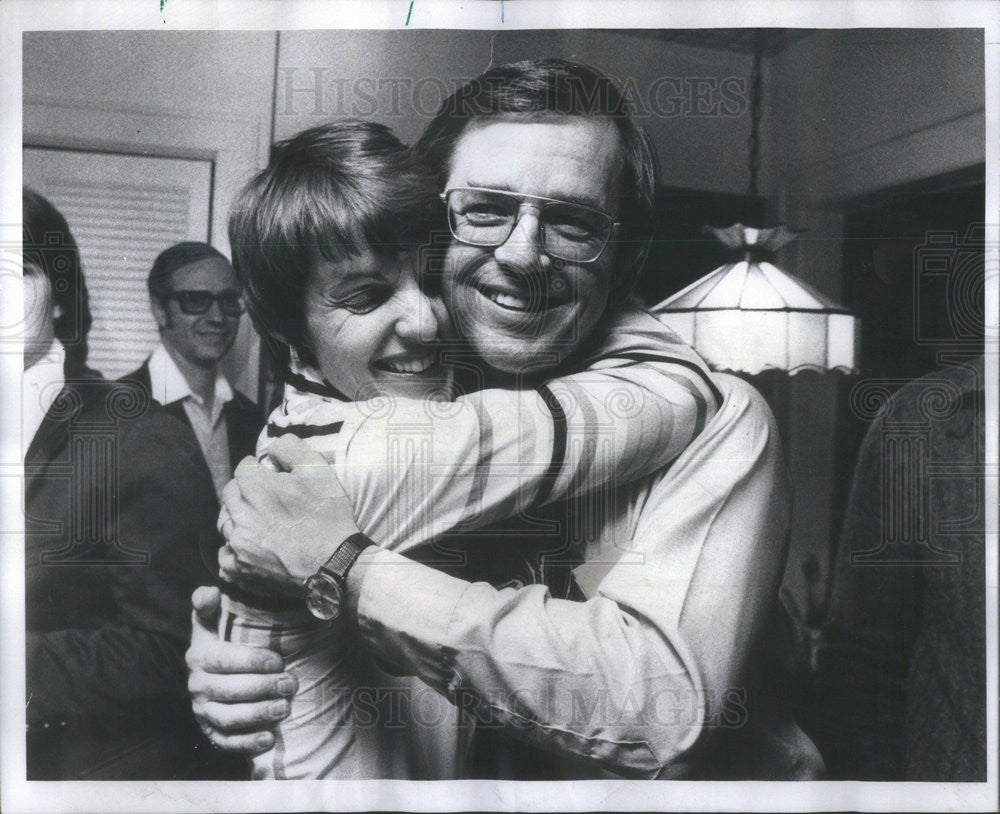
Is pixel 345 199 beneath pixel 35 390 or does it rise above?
above

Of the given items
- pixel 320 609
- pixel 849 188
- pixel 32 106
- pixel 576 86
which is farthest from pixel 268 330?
pixel 849 188

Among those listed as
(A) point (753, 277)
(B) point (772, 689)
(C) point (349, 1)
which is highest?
Result: (C) point (349, 1)

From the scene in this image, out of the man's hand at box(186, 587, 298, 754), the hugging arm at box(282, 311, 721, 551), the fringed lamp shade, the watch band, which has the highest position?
the fringed lamp shade

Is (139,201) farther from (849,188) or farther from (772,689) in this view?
(772,689)

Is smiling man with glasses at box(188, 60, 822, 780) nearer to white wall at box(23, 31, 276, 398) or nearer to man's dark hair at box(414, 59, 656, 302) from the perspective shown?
man's dark hair at box(414, 59, 656, 302)

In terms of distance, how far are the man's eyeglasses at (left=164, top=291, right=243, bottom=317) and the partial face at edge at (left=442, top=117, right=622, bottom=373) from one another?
19.8 inches

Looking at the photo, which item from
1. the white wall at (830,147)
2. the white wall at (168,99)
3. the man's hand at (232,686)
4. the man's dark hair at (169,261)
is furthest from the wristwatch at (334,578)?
the white wall at (830,147)

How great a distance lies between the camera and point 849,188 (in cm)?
208

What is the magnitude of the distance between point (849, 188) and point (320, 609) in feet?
5.25

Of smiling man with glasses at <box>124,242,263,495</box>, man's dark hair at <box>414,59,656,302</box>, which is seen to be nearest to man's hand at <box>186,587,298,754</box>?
smiling man with glasses at <box>124,242,263,495</box>

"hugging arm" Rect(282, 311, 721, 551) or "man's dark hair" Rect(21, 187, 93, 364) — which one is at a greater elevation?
"man's dark hair" Rect(21, 187, 93, 364)

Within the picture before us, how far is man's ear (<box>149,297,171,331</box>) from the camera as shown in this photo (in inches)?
81.9

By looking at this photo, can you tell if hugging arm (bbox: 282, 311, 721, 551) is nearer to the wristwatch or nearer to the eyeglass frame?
the wristwatch

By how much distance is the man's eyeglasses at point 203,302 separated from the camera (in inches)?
81.2
